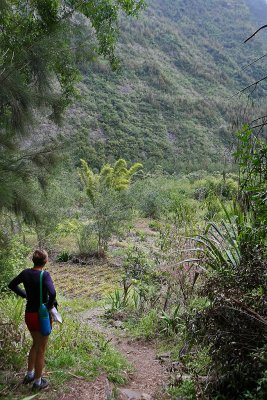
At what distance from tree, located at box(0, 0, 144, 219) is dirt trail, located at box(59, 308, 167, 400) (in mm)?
1956

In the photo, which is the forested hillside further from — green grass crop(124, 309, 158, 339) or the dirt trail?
the dirt trail

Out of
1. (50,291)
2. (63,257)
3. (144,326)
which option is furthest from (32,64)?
(63,257)

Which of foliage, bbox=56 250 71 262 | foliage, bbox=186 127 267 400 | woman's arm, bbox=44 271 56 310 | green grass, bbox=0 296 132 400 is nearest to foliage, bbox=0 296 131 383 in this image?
green grass, bbox=0 296 132 400

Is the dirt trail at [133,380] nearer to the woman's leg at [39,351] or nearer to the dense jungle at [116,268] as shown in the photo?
the dense jungle at [116,268]

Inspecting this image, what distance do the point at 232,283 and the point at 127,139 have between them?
30550 mm

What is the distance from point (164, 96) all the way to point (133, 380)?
1575 inches

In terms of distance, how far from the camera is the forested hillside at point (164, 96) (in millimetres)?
32719

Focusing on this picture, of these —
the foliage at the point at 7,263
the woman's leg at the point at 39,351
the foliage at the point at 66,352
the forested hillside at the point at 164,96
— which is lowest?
the foliage at the point at 66,352

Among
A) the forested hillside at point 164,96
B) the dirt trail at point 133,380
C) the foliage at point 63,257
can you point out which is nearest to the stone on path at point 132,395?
the dirt trail at point 133,380

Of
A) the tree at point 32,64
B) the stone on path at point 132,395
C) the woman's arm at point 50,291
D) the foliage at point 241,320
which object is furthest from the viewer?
the tree at point 32,64

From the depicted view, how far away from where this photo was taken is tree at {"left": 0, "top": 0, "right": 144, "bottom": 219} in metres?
4.27

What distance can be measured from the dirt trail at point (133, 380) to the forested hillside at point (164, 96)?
15.2 m

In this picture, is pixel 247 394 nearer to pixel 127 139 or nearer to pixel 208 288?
pixel 208 288

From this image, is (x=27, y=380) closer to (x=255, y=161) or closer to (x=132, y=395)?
(x=132, y=395)
